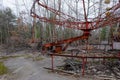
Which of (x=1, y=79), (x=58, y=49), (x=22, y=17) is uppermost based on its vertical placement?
(x=22, y=17)

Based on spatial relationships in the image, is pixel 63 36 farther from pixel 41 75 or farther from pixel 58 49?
pixel 41 75

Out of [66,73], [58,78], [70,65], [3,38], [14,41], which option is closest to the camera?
[58,78]

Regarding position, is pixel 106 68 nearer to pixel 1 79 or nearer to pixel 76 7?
pixel 1 79

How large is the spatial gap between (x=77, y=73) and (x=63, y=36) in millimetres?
24072

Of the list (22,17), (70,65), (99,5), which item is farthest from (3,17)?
(70,65)

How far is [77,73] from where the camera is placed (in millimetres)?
9250

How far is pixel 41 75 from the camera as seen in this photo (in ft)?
31.2

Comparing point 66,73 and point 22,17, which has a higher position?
point 22,17

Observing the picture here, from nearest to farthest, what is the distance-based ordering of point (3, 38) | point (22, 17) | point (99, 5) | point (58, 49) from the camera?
1. point (58, 49)
2. point (99, 5)
3. point (22, 17)
4. point (3, 38)

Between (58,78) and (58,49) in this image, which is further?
(58,49)

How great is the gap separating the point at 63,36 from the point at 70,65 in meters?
23.0

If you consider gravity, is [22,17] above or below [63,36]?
above

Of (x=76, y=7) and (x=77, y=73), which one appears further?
(x=76, y=7)

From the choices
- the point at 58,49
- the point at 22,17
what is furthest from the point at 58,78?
the point at 22,17
